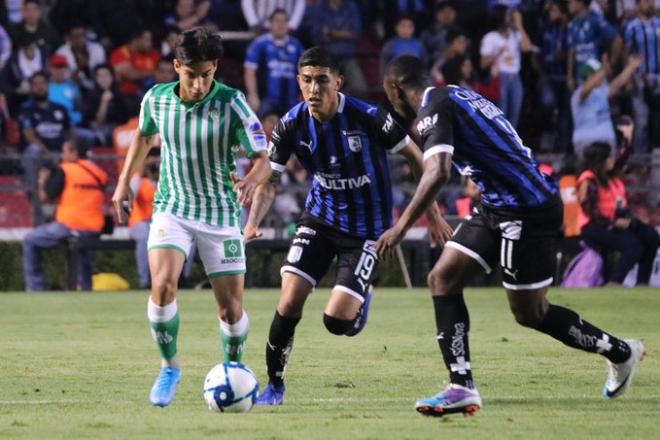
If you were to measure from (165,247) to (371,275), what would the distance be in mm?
1549

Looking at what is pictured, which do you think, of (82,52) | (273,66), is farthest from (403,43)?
(82,52)

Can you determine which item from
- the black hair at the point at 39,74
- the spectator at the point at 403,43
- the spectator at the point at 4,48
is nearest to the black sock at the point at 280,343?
the black hair at the point at 39,74

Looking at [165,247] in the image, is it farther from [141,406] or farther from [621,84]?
[621,84]

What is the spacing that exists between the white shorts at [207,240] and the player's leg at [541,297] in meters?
1.62

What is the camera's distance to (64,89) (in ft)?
71.2

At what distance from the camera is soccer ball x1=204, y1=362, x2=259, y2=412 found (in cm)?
835

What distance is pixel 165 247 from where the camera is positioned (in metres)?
8.84

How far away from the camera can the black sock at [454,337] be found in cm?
826

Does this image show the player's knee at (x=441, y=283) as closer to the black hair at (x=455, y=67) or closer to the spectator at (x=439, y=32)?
the black hair at (x=455, y=67)

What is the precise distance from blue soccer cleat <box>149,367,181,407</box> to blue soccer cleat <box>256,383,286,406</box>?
1.84ft

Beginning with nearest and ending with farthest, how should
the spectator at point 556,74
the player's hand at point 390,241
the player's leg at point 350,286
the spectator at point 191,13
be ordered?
1. the player's hand at point 390,241
2. the player's leg at point 350,286
3. the spectator at point 191,13
4. the spectator at point 556,74

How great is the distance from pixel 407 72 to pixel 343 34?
14.8 m

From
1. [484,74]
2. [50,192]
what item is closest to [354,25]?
[484,74]

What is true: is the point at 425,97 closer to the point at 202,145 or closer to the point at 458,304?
the point at 458,304
